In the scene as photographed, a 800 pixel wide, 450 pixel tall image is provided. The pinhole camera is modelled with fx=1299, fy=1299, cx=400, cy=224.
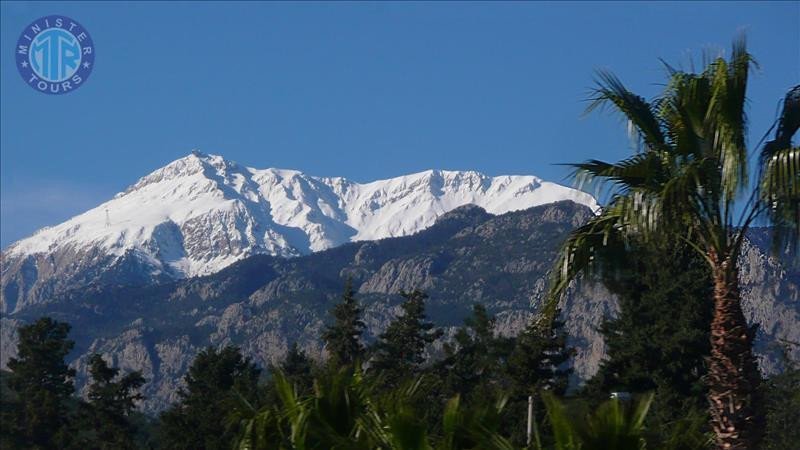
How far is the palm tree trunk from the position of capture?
14.0 meters

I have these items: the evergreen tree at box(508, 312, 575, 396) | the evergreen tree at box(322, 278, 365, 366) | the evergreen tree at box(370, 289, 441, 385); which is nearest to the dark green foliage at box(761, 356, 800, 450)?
the evergreen tree at box(508, 312, 575, 396)

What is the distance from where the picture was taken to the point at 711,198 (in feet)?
47.6

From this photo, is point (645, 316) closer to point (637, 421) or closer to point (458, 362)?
point (458, 362)

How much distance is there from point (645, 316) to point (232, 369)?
24.4 metres

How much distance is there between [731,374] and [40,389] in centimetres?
5829

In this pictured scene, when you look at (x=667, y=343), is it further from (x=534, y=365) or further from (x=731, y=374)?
(x=731, y=374)

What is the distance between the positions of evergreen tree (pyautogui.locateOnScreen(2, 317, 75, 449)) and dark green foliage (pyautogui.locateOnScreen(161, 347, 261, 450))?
5.68m

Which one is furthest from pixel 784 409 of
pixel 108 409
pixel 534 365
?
pixel 108 409

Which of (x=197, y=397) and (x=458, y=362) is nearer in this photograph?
(x=197, y=397)

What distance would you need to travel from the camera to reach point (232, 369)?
2633 inches

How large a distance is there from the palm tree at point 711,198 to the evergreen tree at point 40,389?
2008 inches

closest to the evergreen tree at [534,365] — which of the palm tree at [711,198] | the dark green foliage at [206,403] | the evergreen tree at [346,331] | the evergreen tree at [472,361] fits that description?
the evergreen tree at [472,361]

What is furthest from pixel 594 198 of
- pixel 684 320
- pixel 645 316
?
pixel 645 316

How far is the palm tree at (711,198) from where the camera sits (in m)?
14.3
